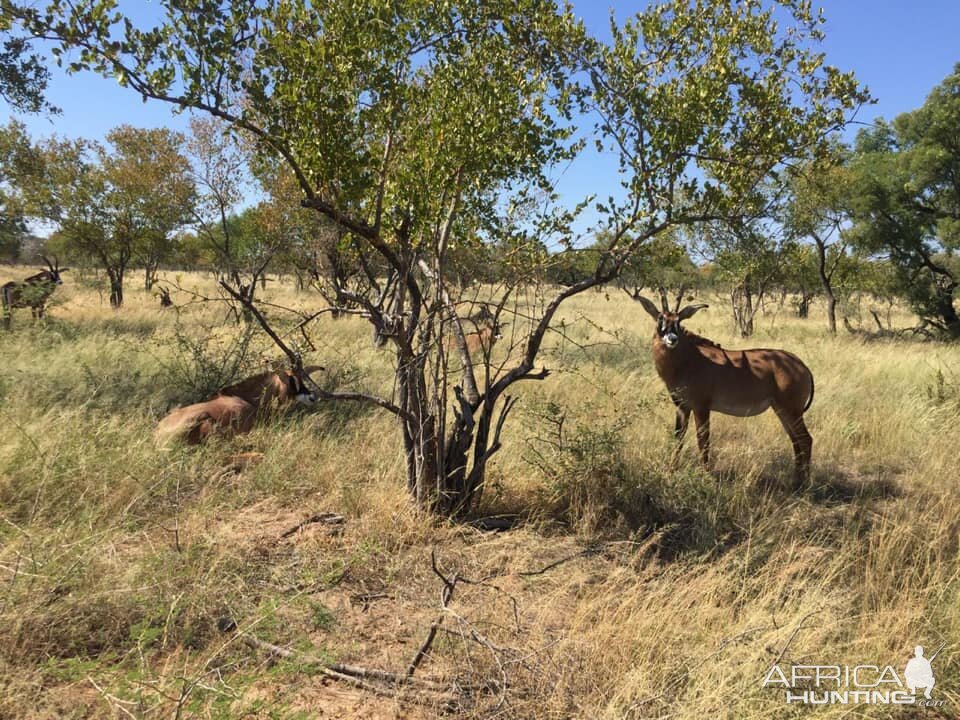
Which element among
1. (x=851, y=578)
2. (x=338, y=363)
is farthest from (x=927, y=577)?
(x=338, y=363)

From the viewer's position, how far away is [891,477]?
5598 millimetres

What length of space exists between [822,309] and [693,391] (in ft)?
111

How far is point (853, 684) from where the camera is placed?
261cm

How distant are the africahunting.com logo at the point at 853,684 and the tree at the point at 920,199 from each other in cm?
1727

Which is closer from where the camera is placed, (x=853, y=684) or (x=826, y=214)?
(x=853, y=684)

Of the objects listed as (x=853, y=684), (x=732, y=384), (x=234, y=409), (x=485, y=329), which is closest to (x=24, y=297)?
(x=234, y=409)

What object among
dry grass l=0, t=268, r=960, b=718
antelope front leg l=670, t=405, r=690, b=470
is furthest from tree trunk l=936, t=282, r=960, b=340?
antelope front leg l=670, t=405, r=690, b=470

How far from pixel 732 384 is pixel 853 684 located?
3.51 meters

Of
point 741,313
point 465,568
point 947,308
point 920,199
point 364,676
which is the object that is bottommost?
point 364,676

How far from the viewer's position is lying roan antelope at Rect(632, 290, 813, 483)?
18.6 feet

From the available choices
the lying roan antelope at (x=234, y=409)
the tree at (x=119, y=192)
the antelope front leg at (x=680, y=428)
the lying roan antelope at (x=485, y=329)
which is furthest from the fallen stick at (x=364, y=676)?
the tree at (x=119, y=192)

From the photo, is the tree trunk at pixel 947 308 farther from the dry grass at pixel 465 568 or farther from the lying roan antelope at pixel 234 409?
the lying roan antelope at pixel 234 409

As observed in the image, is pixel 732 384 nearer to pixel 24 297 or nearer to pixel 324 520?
pixel 324 520

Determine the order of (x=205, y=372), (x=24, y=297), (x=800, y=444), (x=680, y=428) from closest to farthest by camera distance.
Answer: (x=800, y=444), (x=680, y=428), (x=205, y=372), (x=24, y=297)
